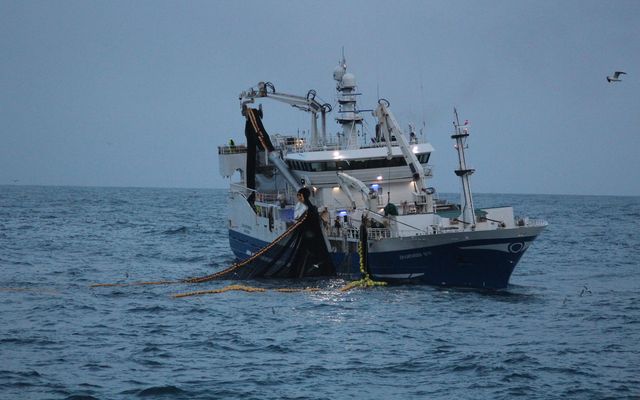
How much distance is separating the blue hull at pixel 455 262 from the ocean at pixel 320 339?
99cm

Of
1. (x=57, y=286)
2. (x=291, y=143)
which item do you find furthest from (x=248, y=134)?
(x=57, y=286)

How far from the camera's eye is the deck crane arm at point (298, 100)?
57.2 metres

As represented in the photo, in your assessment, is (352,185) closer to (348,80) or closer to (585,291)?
(348,80)

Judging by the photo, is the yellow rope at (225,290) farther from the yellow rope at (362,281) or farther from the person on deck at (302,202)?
the person on deck at (302,202)

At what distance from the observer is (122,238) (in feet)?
262

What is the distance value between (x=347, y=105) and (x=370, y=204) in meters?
9.02

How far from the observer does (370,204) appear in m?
45.5

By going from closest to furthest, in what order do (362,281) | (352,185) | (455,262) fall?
(455,262), (362,281), (352,185)

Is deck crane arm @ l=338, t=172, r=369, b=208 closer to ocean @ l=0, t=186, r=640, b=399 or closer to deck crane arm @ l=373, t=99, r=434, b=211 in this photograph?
deck crane arm @ l=373, t=99, r=434, b=211

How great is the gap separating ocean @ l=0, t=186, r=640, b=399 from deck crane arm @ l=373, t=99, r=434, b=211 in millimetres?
6054

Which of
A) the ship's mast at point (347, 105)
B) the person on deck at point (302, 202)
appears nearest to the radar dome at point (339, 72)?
the ship's mast at point (347, 105)

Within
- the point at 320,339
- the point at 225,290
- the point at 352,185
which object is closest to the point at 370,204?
the point at 352,185

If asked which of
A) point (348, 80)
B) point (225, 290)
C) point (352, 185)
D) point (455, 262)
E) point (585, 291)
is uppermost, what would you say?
point (348, 80)

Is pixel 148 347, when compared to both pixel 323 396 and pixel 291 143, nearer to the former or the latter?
pixel 323 396
